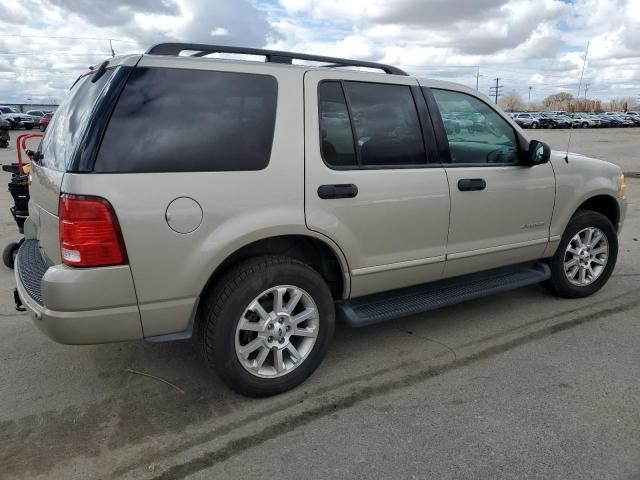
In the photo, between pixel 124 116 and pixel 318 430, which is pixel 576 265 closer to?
pixel 318 430

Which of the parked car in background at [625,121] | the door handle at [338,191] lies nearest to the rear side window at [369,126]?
the door handle at [338,191]

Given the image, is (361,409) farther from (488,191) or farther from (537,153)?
(537,153)

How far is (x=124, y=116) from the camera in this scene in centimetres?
253

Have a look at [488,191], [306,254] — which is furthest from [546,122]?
[306,254]

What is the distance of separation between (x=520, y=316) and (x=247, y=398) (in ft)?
7.92

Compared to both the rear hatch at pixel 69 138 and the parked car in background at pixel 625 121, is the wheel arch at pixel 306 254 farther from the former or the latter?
the parked car in background at pixel 625 121

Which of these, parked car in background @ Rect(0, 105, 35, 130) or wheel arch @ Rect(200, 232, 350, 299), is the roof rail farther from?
parked car in background @ Rect(0, 105, 35, 130)

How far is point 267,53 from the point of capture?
10.1ft

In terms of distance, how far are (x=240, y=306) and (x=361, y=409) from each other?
90 cm

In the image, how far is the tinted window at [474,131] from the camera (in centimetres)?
366

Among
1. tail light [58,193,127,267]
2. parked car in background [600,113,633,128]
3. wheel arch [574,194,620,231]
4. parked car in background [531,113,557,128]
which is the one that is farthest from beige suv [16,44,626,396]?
parked car in background [600,113,633,128]

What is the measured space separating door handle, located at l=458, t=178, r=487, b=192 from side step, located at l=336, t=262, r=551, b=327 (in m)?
0.74

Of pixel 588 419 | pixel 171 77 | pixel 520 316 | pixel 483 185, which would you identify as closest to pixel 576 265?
pixel 520 316

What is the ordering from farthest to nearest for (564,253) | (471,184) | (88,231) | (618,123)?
1. (618,123)
2. (564,253)
3. (471,184)
4. (88,231)
